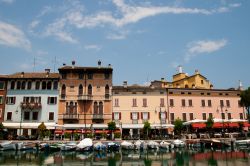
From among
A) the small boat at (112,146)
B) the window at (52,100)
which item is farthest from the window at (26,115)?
the small boat at (112,146)

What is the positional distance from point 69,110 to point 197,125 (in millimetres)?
22797

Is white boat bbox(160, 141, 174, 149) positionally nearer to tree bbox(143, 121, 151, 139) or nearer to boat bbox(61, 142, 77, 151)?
tree bbox(143, 121, 151, 139)

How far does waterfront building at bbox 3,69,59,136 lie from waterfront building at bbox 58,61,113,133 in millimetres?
1617

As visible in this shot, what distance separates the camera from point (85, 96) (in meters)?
49.7

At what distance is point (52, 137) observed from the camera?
4669cm

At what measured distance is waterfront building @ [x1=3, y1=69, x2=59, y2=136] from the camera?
48.4 meters

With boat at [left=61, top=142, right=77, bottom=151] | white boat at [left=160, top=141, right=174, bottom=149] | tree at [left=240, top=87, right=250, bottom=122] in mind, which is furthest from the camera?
tree at [left=240, top=87, right=250, bottom=122]

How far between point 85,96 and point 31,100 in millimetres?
9946

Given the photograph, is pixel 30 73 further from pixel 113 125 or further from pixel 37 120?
pixel 113 125

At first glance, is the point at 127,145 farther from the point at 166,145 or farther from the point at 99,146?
the point at 166,145

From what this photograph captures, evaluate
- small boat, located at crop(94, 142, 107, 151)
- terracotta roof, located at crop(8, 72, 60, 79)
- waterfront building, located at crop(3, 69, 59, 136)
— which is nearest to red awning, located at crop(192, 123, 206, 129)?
small boat, located at crop(94, 142, 107, 151)

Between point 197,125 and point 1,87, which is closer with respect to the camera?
point 197,125

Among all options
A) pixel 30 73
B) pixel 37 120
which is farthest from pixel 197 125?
pixel 30 73

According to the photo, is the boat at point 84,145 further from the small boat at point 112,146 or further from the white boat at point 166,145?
the white boat at point 166,145
